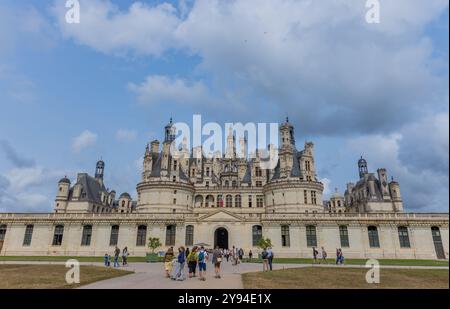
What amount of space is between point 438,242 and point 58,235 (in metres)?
59.7

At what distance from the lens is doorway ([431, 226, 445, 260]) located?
4144 cm

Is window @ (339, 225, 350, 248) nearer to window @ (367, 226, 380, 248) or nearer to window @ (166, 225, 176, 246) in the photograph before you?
window @ (367, 226, 380, 248)

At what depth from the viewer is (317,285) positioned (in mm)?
13984

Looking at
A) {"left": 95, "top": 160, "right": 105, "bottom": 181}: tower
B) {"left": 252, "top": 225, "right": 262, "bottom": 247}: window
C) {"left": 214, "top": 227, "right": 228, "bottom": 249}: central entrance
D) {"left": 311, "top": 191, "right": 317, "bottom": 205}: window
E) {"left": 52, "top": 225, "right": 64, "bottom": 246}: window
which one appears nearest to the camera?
{"left": 252, "top": 225, "right": 262, "bottom": 247}: window

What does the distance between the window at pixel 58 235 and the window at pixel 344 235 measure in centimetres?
4505

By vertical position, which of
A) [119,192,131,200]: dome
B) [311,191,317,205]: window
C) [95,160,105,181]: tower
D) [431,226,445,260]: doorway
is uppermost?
[95,160,105,181]: tower

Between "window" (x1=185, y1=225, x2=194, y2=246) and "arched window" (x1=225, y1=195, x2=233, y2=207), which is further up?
"arched window" (x1=225, y1=195, x2=233, y2=207)

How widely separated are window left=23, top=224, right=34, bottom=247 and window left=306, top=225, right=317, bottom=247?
44.8 m

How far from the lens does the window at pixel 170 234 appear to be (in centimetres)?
4443

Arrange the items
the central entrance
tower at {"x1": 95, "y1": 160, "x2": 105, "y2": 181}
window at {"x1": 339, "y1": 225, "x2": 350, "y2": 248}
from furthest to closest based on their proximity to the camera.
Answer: tower at {"x1": 95, "y1": 160, "x2": 105, "y2": 181} → the central entrance → window at {"x1": 339, "y1": 225, "x2": 350, "y2": 248}

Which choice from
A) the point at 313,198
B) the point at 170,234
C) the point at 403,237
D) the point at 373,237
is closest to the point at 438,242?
the point at 403,237

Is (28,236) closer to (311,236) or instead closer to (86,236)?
(86,236)

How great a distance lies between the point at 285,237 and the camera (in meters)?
43.9

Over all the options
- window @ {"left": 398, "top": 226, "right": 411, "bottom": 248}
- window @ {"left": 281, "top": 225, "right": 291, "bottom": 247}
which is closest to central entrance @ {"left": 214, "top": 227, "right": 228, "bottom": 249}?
window @ {"left": 281, "top": 225, "right": 291, "bottom": 247}
